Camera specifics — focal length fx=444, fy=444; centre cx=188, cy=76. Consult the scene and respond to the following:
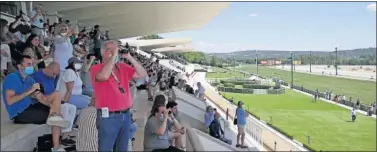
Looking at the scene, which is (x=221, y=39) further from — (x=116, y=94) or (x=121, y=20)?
(x=121, y=20)

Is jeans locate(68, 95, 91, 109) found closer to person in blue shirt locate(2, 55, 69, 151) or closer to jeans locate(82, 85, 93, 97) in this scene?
person in blue shirt locate(2, 55, 69, 151)

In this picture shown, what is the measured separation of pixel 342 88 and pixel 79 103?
2605 mm

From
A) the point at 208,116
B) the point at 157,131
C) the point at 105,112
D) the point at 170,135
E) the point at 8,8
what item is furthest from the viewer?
the point at 8,8

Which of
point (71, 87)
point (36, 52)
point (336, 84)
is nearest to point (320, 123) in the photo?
point (336, 84)

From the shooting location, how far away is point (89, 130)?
3121 millimetres

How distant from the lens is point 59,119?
3516 mm

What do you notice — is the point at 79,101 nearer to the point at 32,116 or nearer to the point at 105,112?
the point at 32,116

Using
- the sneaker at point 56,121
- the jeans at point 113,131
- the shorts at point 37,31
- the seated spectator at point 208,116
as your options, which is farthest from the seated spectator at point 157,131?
the shorts at point 37,31

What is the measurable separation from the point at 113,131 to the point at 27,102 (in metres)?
1.34

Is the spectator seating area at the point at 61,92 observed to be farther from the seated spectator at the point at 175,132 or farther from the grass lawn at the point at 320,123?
the grass lawn at the point at 320,123

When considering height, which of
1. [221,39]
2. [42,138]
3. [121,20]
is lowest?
[42,138]

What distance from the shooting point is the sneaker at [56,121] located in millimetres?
3482

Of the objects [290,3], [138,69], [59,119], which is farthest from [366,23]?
[59,119]

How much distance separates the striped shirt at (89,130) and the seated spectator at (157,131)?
45 centimetres
